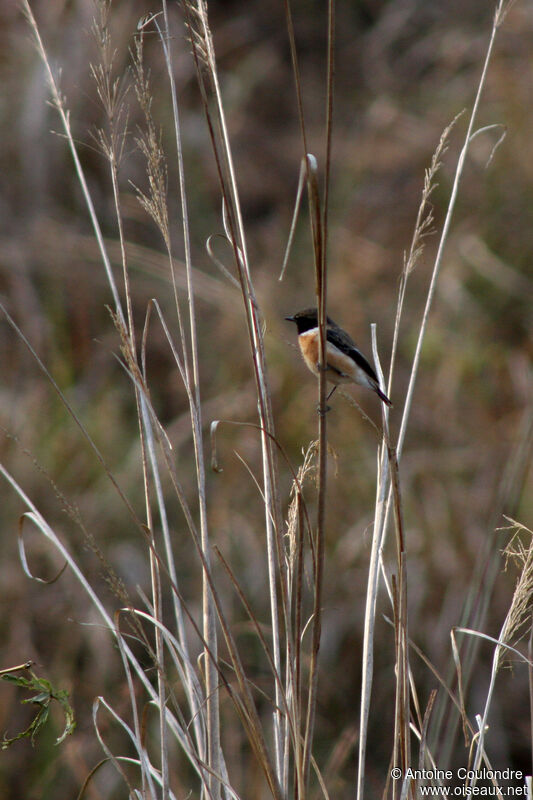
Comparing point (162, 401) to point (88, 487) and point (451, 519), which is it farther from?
point (451, 519)

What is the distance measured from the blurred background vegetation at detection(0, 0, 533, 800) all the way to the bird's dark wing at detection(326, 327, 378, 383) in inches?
17.8

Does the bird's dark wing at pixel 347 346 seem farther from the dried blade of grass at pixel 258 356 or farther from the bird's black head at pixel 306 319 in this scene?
the dried blade of grass at pixel 258 356

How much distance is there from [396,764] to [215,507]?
11.3 ft

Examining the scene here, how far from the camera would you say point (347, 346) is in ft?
8.32

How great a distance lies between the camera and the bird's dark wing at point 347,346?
94.6 inches

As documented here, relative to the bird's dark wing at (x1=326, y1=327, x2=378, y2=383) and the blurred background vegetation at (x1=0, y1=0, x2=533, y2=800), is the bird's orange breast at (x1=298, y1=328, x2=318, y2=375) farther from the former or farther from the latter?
the blurred background vegetation at (x1=0, y1=0, x2=533, y2=800)

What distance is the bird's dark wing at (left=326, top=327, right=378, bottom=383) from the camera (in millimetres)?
2402

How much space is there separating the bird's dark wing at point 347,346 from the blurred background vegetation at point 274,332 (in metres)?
0.45

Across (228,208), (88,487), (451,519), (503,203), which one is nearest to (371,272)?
(503,203)

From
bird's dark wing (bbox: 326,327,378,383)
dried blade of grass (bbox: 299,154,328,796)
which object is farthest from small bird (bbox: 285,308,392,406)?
dried blade of grass (bbox: 299,154,328,796)

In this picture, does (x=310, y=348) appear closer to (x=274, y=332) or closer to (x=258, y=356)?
(x=258, y=356)

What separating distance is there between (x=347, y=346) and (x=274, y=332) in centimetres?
261

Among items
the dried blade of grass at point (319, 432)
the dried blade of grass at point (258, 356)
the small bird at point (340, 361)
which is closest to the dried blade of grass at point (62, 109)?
the dried blade of grass at point (258, 356)

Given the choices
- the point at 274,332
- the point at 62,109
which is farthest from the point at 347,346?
the point at 274,332
